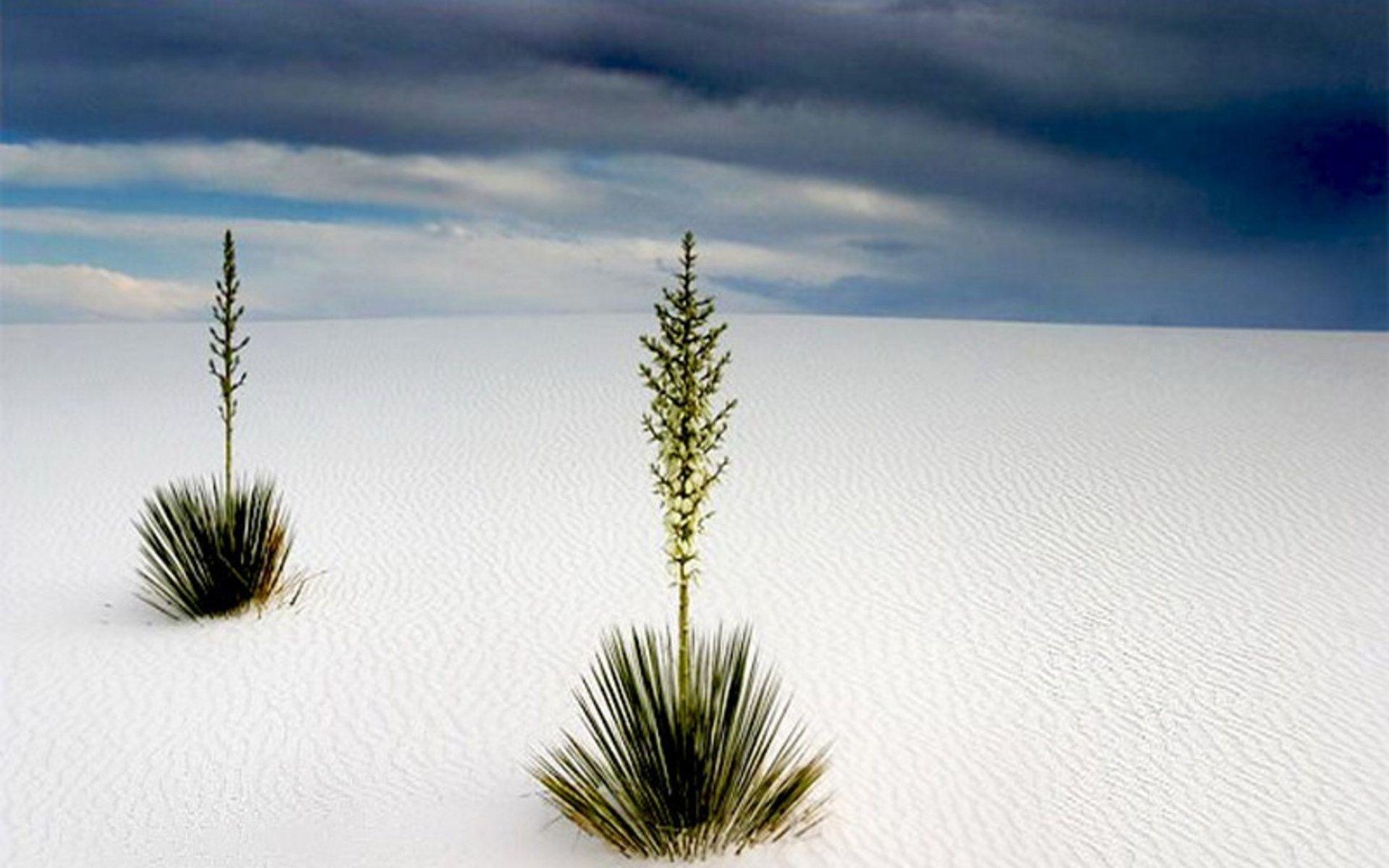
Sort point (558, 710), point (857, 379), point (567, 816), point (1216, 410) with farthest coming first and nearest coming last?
point (857, 379) → point (1216, 410) → point (558, 710) → point (567, 816)

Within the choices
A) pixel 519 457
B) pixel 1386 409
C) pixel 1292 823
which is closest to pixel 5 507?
pixel 519 457

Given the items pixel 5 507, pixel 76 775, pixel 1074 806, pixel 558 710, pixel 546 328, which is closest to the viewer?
pixel 1074 806

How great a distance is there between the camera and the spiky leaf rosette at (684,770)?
6.54 meters

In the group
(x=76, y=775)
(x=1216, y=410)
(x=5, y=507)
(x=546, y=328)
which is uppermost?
(x=546, y=328)

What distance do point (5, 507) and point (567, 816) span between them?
12.9 metres

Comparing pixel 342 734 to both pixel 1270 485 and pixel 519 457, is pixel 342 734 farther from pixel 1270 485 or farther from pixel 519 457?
pixel 1270 485

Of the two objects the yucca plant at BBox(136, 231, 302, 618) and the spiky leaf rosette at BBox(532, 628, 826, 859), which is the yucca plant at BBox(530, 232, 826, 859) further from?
the yucca plant at BBox(136, 231, 302, 618)

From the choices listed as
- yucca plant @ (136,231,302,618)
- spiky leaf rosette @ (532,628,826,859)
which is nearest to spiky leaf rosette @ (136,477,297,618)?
yucca plant @ (136,231,302,618)

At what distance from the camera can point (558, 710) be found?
9453mm

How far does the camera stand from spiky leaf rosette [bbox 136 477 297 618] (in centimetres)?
1160

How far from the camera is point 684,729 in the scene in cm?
648

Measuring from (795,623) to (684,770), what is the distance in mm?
5187

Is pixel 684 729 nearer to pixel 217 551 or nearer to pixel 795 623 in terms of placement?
pixel 795 623

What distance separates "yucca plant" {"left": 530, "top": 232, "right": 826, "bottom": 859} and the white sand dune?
0.30 metres
